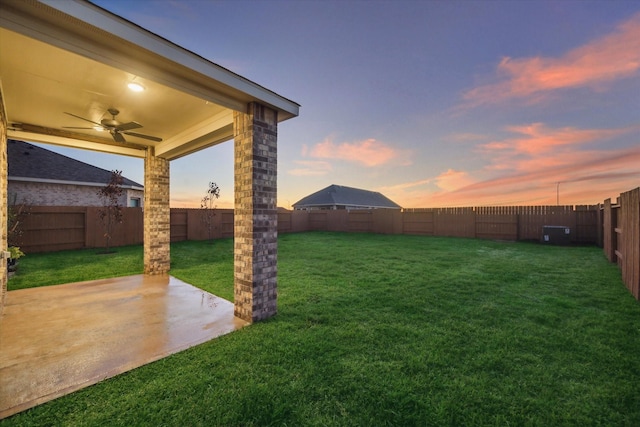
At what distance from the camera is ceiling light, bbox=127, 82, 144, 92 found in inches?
119

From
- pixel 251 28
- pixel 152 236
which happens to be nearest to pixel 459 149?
pixel 251 28

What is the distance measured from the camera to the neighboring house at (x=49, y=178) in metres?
11.4

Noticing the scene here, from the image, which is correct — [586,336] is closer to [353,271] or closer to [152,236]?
[353,271]

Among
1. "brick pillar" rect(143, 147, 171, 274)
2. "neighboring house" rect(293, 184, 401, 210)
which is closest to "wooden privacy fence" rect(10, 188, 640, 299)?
"brick pillar" rect(143, 147, 171, 274)

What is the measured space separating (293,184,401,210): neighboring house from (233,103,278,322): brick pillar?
23.7 metres

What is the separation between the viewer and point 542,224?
12336 millimetres

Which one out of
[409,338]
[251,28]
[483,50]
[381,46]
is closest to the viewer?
[409,338]

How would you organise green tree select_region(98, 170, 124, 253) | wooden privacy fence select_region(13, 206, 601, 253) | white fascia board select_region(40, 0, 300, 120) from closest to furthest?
white fascia board select_region(40, 0, 300, 120), wooden privacy fence select_region(13, 206, 601, 253), green tree select_region(98, 170, 124, 253)

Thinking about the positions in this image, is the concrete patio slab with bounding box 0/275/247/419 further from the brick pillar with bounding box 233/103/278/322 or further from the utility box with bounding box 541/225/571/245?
the utility box with bounding box 541/225/571/245

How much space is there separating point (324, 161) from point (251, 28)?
916cm

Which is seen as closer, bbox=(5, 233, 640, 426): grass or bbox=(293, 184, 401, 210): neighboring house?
bbox=(5, 233, 640, 426): grass

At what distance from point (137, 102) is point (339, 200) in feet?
81.7

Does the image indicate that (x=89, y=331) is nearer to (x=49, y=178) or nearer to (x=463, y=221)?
(x=49, y=178)

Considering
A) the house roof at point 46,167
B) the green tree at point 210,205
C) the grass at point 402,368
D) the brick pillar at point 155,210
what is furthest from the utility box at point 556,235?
the house roof at point 46,167
